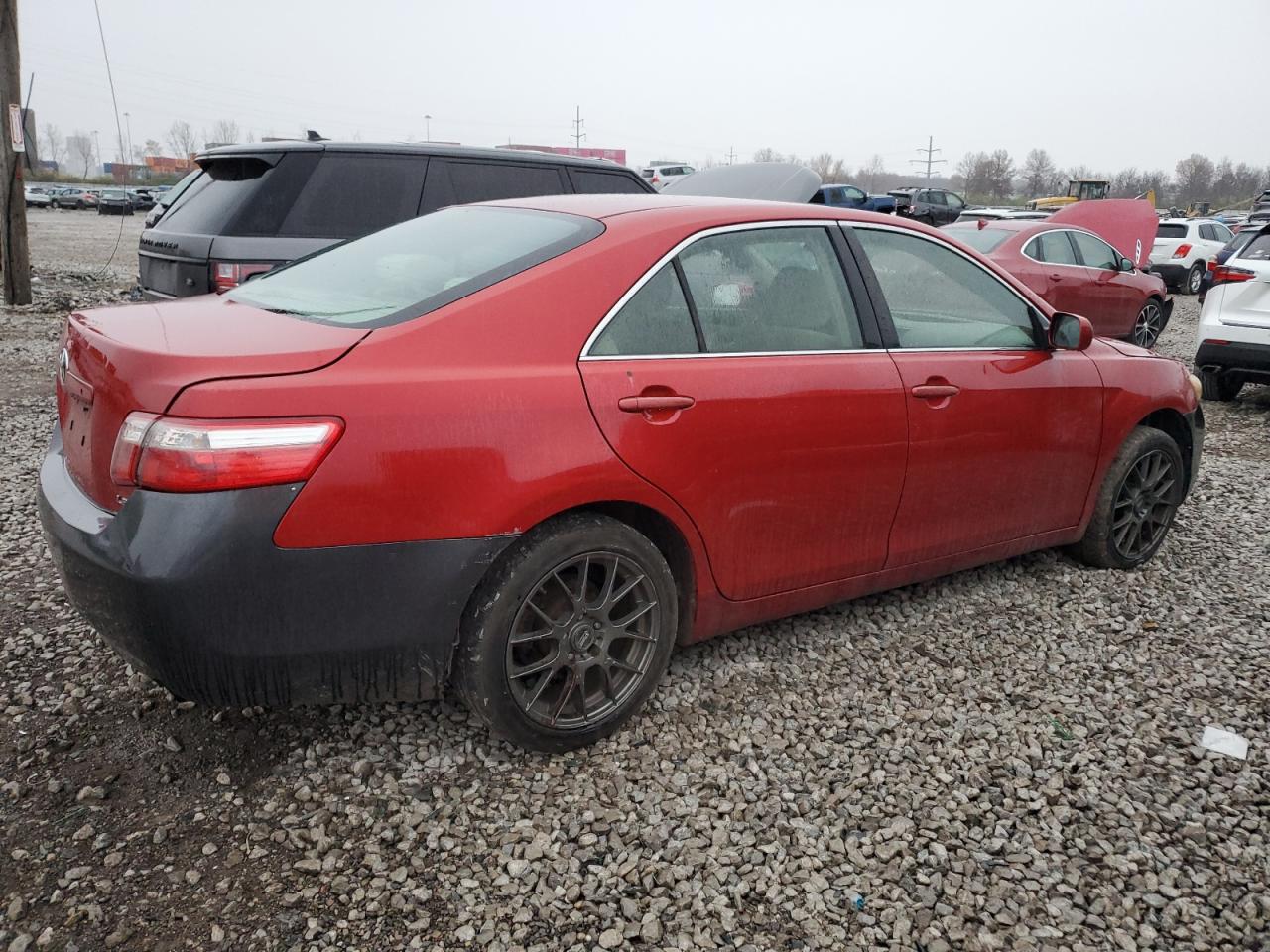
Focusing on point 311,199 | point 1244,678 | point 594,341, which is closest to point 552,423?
point 594,341

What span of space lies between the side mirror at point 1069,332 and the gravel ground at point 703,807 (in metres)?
1.17

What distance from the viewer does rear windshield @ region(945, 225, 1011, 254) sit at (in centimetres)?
1054

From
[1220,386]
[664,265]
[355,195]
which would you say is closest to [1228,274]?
[1220,386]

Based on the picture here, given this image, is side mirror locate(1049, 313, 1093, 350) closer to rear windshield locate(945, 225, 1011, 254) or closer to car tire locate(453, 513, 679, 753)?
car tire locate(453, 513, 679, 753)

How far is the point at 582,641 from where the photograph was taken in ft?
9.18

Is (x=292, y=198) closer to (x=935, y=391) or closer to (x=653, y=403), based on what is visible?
(x=653, y=403)

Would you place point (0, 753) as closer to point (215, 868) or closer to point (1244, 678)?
point (215, 868)

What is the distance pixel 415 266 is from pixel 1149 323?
38.2 ft

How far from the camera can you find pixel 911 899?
2.37 metres

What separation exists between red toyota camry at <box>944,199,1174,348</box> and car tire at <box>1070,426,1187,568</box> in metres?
5.79

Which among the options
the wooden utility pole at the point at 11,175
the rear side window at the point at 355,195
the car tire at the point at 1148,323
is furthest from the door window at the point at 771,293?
the wooden utility pole at the point at 11,175

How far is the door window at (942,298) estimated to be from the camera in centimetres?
357

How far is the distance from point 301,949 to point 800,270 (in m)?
2.47

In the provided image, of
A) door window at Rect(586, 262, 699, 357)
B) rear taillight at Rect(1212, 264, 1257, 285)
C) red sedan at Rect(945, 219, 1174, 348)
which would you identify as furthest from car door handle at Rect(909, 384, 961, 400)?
red sedan at Rect(945, 219, 1174, 348)
